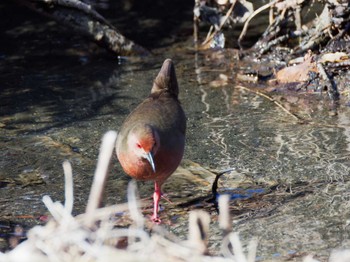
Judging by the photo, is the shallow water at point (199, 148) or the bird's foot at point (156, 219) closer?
the shallow water at point (199, 148)

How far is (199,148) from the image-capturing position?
644cm

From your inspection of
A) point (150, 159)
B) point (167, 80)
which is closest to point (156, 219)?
point (150, 159)

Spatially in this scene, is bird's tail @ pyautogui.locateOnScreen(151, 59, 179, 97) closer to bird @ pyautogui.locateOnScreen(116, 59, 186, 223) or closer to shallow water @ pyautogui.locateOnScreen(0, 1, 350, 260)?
bird @ pyautogui.locateOnScreen(116, 59, 186, 223)

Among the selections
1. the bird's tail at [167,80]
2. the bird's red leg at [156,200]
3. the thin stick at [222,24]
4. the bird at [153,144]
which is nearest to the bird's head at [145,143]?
the bird at [153,144]

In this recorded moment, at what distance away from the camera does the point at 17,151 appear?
6.50 m

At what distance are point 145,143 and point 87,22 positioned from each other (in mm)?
4585

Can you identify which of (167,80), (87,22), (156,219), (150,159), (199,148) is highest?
(87,22)

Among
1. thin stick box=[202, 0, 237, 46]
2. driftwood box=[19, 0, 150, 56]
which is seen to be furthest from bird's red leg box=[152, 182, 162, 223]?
thin stick box=[202, 0, 237, 46]

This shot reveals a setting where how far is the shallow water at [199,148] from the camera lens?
4.92 metres

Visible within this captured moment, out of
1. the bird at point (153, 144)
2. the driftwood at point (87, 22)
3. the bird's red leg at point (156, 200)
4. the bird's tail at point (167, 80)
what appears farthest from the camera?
the driftwood at point (87, 22)

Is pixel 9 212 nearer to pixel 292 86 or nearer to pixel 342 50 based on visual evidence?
pixel 292 86

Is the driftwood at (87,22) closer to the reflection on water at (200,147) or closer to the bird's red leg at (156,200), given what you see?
the reflection on water at (200,147)

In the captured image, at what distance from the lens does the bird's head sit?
4988 millimetres

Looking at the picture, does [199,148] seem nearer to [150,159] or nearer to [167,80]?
[167,80]
